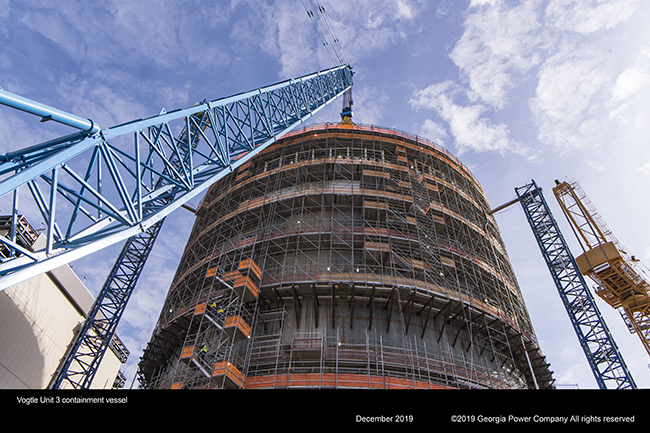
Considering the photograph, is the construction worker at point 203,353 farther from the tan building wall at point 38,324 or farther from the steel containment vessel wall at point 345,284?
the tan building wall at point 38,324

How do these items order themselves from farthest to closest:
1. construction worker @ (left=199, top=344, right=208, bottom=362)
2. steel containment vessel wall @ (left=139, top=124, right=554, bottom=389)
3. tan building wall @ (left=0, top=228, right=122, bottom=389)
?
tan building wall @ (left=0, top=228, right=122, bottom=389) < steel containment vessel wall @ (left=139, top=124, right=554, bottom=389) < construction worker @ (left=199, top=344, right=208, bottom=362)

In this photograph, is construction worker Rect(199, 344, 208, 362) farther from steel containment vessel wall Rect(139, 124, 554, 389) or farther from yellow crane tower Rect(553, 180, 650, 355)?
yellow crane tower Rect(553, 180, 650, 355)

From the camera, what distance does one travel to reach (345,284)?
63.1 ft

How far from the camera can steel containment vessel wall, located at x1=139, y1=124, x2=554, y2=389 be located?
681 inches

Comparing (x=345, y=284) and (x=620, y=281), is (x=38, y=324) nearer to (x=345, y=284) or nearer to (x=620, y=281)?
(x=345, y=284)

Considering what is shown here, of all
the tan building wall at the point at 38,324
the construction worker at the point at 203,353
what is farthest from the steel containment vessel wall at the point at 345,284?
the tan building wall at the point at 38,324

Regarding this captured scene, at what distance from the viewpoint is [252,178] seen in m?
27.3

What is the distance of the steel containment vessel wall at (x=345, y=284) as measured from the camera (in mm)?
17297

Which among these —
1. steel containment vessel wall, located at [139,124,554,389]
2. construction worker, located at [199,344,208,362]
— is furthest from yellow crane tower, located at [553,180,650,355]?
construction worker, located at [199,344,208,362]

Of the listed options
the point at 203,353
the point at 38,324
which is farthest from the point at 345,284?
the point at 38,324
